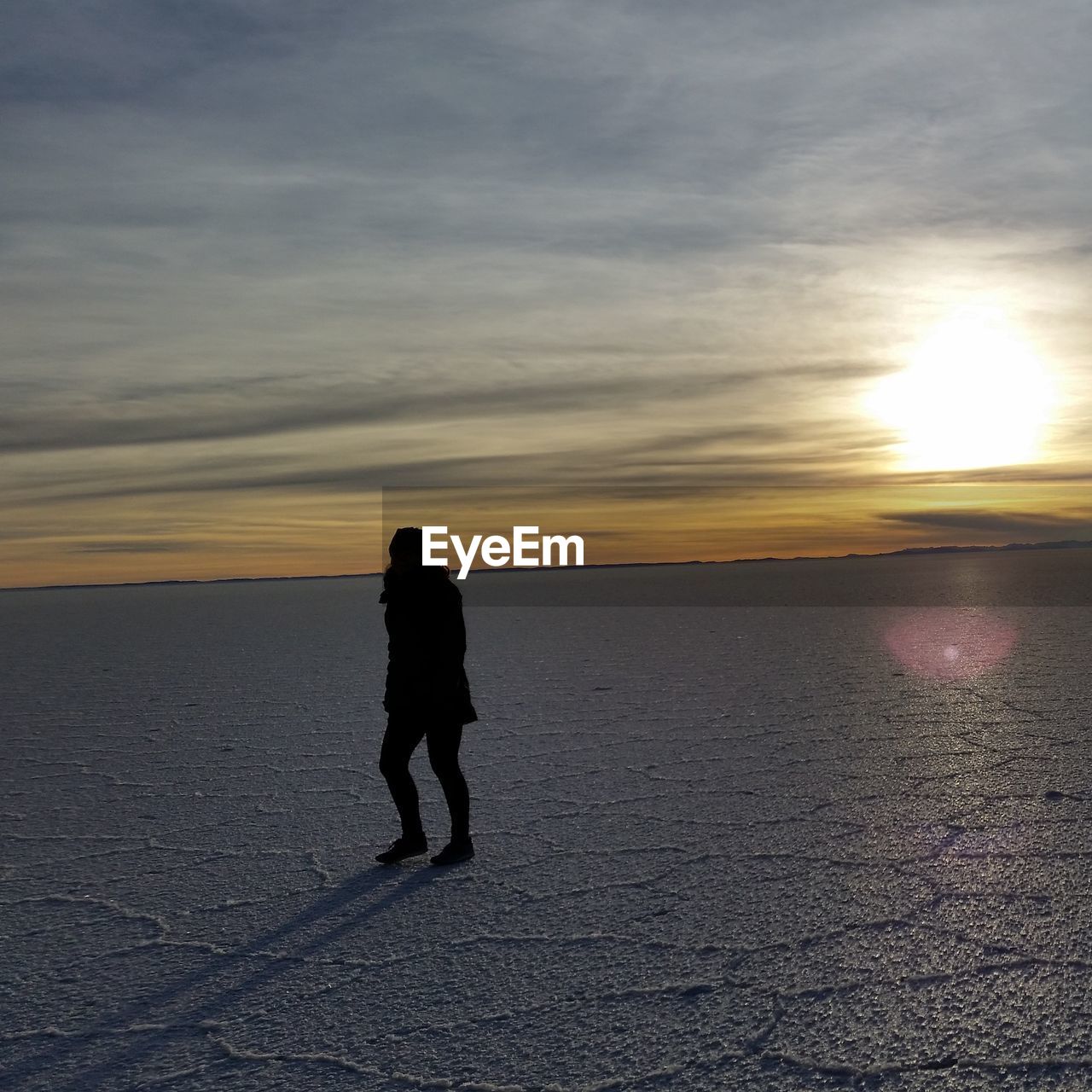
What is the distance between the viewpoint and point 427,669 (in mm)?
5258

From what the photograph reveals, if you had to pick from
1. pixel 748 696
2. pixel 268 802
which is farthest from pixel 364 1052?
pixel 748 696

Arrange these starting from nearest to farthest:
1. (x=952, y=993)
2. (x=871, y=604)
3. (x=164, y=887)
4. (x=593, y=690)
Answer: (x=952, y=993), (x=164, y=887), (x=593, y=690), (x=871, y=604)

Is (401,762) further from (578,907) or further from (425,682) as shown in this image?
(578,907)

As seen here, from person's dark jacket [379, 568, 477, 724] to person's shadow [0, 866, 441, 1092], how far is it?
2.47ft

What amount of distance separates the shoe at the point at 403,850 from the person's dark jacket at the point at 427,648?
599 mm

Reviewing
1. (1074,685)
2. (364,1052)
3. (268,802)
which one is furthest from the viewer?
(1074,685)

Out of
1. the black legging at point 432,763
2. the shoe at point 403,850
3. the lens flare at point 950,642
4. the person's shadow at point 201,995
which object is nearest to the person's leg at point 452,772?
the black legging at point 432,763

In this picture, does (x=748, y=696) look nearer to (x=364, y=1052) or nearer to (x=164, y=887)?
(x=164, y=887)

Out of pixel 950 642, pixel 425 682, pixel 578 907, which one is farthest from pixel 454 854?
pixel 950 642

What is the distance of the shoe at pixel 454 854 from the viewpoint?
525cm

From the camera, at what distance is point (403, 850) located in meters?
5.34

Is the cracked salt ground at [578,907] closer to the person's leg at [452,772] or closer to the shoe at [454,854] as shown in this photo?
the shoe at [454,854]

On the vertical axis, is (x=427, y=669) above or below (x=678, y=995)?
above

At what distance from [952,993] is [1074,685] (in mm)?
8082
